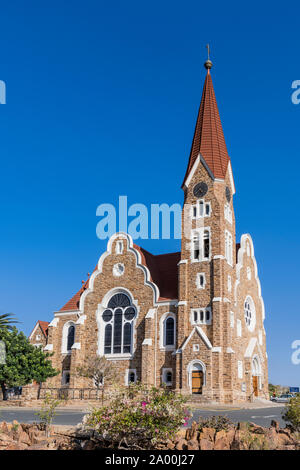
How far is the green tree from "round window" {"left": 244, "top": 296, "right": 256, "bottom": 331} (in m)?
17.7

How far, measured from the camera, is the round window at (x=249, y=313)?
149 feet

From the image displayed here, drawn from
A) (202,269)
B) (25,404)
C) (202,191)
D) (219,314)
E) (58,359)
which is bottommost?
(25,404)

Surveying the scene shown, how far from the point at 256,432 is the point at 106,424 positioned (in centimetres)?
479

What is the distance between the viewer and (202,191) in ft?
145

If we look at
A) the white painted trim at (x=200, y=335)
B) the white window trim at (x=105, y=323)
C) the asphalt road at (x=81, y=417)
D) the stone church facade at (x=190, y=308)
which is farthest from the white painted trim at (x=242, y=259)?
the asphalt road at (x=81, y=417)

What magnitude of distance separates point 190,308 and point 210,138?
639 inches

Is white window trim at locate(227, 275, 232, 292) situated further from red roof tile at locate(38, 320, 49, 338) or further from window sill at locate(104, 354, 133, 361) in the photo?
red roof tile at locate(38, 320, 49, 338)

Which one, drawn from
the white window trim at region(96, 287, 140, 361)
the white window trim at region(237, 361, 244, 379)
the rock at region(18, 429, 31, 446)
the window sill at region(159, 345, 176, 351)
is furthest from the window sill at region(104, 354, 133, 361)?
the rock at region(18, 429, 31, 446)

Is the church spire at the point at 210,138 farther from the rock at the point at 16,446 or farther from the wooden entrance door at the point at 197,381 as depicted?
the rock at the point at 16,446

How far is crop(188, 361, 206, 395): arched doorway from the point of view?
38.5 m

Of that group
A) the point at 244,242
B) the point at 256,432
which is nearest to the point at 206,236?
the point at 244,242

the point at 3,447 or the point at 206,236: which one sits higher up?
the point at 206,236

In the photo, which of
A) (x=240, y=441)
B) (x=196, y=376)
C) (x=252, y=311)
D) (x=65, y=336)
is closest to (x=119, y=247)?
(x=65, y=336)
